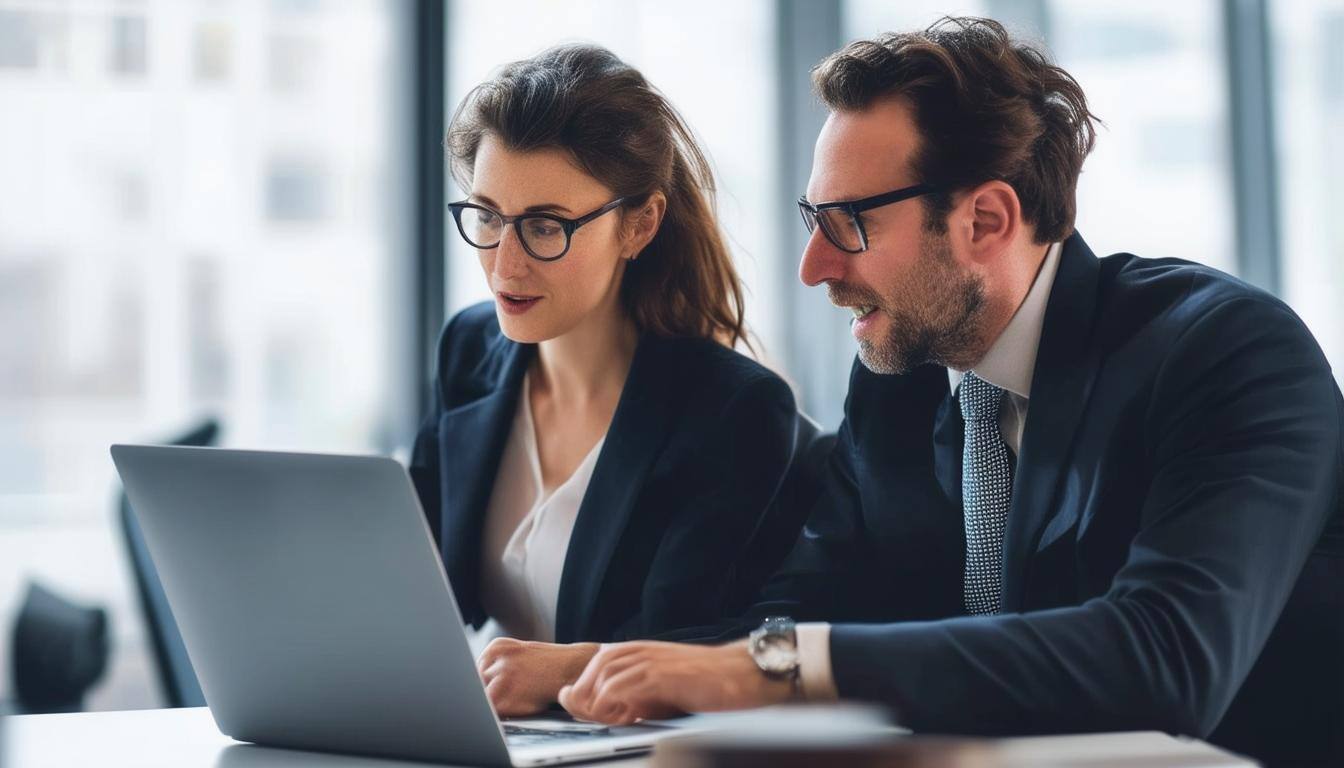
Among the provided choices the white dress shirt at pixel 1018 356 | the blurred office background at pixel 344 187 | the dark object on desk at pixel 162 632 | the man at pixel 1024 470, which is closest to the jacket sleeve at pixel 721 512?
the man at pixel 1024 470

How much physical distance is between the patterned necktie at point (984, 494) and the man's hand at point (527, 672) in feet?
1.62

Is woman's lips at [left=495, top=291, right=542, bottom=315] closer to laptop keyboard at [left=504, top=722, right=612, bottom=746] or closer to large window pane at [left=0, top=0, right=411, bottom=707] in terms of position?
laptop keyboard at [left=504, top=722, right=612, bottom=746]

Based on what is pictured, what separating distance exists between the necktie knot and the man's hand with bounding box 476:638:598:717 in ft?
1.82

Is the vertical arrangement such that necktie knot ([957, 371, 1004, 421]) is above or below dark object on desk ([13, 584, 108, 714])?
above

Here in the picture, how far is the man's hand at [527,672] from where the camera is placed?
126cm

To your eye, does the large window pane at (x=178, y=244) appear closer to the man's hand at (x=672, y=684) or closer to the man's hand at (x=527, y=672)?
the man's hand at (x=527, y=672)

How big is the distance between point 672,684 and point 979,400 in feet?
2.14

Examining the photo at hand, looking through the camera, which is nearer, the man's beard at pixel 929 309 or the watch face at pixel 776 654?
the watch face at pixel 776 654

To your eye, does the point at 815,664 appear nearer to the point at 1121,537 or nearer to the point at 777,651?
the point at 777,651

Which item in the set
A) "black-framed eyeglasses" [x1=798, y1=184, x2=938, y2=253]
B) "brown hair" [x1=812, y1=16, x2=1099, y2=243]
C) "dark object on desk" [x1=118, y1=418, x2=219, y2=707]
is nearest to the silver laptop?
"black-framed eyeglasses" [x1=798, y1=184, x2=938, y2=253]

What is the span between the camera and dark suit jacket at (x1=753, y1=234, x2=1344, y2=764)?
3.49 feet

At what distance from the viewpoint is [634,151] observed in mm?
1867

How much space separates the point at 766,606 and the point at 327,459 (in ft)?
2.51

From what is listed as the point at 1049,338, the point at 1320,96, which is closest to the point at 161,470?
the point at 1049,338
